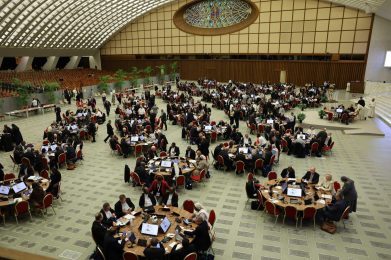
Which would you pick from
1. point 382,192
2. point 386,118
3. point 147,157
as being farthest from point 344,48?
point 147,157

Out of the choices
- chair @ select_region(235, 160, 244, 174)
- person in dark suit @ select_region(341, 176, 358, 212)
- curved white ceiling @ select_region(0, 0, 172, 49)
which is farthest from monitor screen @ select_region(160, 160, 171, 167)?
curved white ceiling @ select_region(0, 0, 172, 49)

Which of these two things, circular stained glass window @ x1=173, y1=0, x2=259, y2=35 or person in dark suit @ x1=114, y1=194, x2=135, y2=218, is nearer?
person in dark suit @ x1=114, y1=194, x2=135, y2=218

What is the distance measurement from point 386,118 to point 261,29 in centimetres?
2015

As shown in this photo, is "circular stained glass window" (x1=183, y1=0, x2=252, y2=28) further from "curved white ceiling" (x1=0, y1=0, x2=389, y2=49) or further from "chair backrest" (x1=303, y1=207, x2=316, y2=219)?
"chair backrest" (x1=303, y1=207, x2=316, y2=219)

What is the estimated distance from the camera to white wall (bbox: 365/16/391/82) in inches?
1153

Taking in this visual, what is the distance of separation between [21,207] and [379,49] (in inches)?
1334

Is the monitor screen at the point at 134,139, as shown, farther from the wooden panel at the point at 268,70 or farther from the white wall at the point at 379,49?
the white wall at the point at 379,49

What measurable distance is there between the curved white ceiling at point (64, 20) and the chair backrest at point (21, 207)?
23.0 meters

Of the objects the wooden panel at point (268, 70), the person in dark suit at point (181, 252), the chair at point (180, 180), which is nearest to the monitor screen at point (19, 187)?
the chair at point (180, 180)

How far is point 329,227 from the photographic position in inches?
329

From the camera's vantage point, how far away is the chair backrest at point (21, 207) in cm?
858

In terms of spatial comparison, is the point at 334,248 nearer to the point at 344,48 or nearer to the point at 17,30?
the point at 344,48

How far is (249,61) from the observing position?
38062 mm

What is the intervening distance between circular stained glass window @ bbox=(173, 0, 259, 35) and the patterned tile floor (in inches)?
1102
